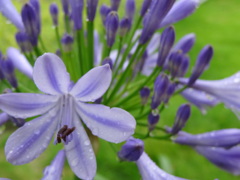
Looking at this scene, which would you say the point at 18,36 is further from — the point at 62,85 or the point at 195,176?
the point at 195,176

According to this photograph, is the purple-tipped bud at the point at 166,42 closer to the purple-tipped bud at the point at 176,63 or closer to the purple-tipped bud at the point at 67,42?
the purple-tipped bud at the point at 176,63

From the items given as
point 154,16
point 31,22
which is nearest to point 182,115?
point 154,16

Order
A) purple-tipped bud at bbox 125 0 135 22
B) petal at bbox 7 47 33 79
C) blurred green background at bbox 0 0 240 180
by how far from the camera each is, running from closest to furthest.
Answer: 1. purple-tipped bud at bbox 125 0 135 22
2. petal at bbox 7 47 33 79
3. blurred green background at bbox 0 0 240 180

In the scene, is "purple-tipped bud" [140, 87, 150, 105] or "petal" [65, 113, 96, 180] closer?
"petal" [65, 113, 96, 180]

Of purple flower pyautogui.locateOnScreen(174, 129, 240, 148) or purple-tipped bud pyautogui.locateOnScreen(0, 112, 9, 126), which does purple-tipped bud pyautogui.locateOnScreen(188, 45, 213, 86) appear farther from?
purple-tipped bud pyautogui.locateOnScreen(0, 112, 9, 126)

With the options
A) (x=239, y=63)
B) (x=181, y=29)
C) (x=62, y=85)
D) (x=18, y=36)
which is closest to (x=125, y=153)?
(x=62, y=85)

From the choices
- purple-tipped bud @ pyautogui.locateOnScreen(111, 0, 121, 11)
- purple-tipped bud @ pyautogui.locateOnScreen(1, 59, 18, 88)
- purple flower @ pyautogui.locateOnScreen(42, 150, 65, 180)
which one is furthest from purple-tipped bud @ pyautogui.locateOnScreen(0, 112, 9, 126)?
purple-tipped bud @ pyautogui.locateOnScreen(111, 0, 121, 11)
